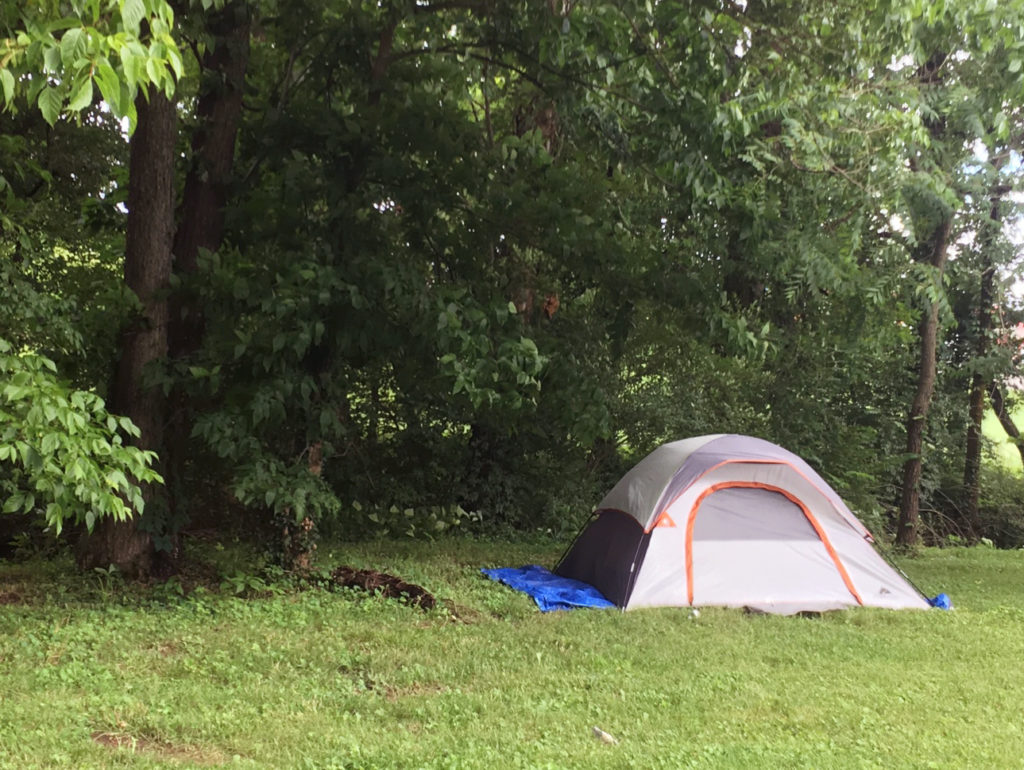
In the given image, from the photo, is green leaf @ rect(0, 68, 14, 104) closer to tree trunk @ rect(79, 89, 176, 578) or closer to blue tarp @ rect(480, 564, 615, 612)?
tree trunk @ rect(79, 89, 176, 578)

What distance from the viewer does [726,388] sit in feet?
34.5

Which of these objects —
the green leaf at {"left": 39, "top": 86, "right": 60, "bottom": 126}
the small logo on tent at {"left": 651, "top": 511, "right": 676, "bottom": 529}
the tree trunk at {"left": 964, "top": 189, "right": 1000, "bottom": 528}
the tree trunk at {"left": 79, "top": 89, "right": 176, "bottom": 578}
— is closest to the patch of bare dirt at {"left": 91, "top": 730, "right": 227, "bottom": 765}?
the green leaf at {"left": 39, "top": 86, "right": 60, "bottom": 126}

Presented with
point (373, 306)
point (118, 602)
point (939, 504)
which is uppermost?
point (373, 306)

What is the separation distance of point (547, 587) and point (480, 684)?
241 cm

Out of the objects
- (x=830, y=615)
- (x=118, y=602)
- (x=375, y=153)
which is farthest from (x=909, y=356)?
(x=118, y=602)

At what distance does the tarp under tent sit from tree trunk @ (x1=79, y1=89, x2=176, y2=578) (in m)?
3.74

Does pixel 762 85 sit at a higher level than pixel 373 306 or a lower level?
higher

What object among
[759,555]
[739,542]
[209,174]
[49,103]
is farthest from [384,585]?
[49,103]

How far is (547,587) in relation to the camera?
6707 mm

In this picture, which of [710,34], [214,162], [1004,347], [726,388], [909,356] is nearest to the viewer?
[710,34]

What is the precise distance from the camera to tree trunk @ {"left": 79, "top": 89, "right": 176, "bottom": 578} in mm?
5898

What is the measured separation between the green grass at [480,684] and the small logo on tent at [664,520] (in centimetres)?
71

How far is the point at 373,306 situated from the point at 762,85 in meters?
3.15

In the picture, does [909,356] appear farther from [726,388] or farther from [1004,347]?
[726,388]
